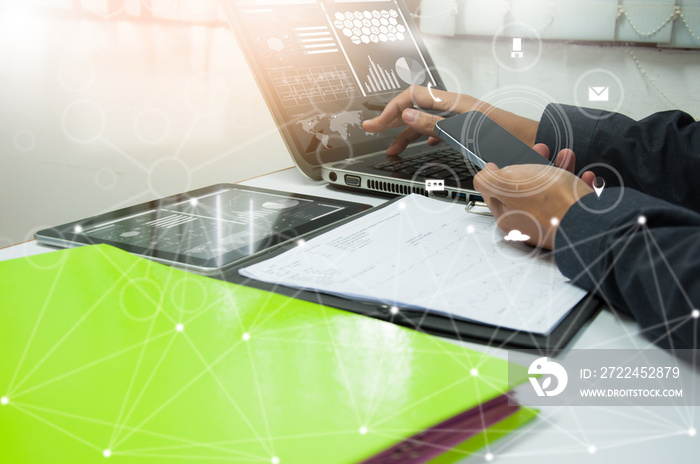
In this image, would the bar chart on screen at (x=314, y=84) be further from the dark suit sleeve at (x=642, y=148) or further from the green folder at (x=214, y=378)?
the green folder at (x=214, y=378)

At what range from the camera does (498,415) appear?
1.05 feet

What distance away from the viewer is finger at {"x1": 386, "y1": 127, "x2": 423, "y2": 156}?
92 cm

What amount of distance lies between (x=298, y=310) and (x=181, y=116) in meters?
1.36

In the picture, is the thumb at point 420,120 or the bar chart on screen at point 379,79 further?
the bar chart on screen at point 379,79

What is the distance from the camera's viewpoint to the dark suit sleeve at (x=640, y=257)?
0.41 metres

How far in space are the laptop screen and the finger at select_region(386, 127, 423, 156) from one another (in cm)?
4

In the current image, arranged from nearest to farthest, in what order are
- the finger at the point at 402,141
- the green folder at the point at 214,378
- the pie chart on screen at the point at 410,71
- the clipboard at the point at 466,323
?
1. the green folder at the point at 214,378
2. the clipboard at the point at 466,323
3. the finger at the point at 402,141
4. the pie chart on screen at the point at 410,71

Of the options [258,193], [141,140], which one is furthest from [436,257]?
[141,140]

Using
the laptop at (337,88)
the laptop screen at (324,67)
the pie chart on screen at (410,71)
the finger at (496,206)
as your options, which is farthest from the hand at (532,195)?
the pie chart on screen at (410,71)

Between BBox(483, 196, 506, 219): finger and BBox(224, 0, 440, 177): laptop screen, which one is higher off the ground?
BBox(224, 0, 440, 177): laptop screen

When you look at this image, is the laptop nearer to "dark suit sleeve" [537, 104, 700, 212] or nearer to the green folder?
"dark suit sleeve" [537, 104, 700, 212]

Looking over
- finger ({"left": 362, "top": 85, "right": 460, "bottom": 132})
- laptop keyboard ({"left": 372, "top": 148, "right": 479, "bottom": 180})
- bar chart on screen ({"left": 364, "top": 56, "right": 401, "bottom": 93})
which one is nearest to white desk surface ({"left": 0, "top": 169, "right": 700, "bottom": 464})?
laptop keyboard ({"left": 372, "top": 148, "right": 479, "bottom": 180})

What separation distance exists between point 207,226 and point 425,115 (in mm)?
366

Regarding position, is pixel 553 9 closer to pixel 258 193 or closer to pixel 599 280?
pixel 258 193
